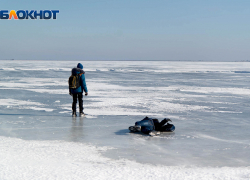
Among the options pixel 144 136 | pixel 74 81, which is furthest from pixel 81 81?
pixel 144 136

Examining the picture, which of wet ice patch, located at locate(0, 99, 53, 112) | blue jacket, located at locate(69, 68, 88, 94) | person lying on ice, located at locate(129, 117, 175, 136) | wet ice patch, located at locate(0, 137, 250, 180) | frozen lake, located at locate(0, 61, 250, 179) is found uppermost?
blue jacket, located at locate(69, 68, 88, 94)

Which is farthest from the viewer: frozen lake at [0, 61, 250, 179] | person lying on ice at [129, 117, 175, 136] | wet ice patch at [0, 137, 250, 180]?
person lying on ice at [129, 117, 175, 136]

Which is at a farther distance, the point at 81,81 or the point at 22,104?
the point at 22,104

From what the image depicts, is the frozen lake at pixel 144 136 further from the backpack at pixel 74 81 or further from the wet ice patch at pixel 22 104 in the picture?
the backpack at pixel 74 81

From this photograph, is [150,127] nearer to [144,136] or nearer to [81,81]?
[144,136]

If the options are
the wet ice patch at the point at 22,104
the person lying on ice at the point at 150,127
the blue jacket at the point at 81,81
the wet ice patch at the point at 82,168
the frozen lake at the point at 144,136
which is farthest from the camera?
the wet ice patch at the point at 22,104

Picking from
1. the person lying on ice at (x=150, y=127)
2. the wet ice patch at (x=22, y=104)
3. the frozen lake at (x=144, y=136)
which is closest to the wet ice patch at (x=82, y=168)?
the frozen lake at (x=144, y=136)

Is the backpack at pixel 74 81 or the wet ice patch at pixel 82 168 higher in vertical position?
the backpack at pixel 74 81

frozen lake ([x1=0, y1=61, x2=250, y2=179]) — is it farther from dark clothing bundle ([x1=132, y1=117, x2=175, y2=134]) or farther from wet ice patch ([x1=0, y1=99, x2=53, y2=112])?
dark clothing bundle ([x1=132, y1=117, x2=175, y2=134])

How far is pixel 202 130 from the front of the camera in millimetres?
6727

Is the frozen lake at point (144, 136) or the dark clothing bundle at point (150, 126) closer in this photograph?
the frozen lake at point (144, 136)

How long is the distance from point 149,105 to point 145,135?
14.0ft

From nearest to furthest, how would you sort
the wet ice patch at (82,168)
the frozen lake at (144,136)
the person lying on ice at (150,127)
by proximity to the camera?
the wet ice patch at (82,168)
the frozen lake at (144,136)
the person lying on ice at (150,127)

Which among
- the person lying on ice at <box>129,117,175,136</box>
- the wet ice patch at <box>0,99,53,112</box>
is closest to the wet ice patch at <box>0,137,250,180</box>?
the person lying on ice at <box>129,117,175,136</box>
